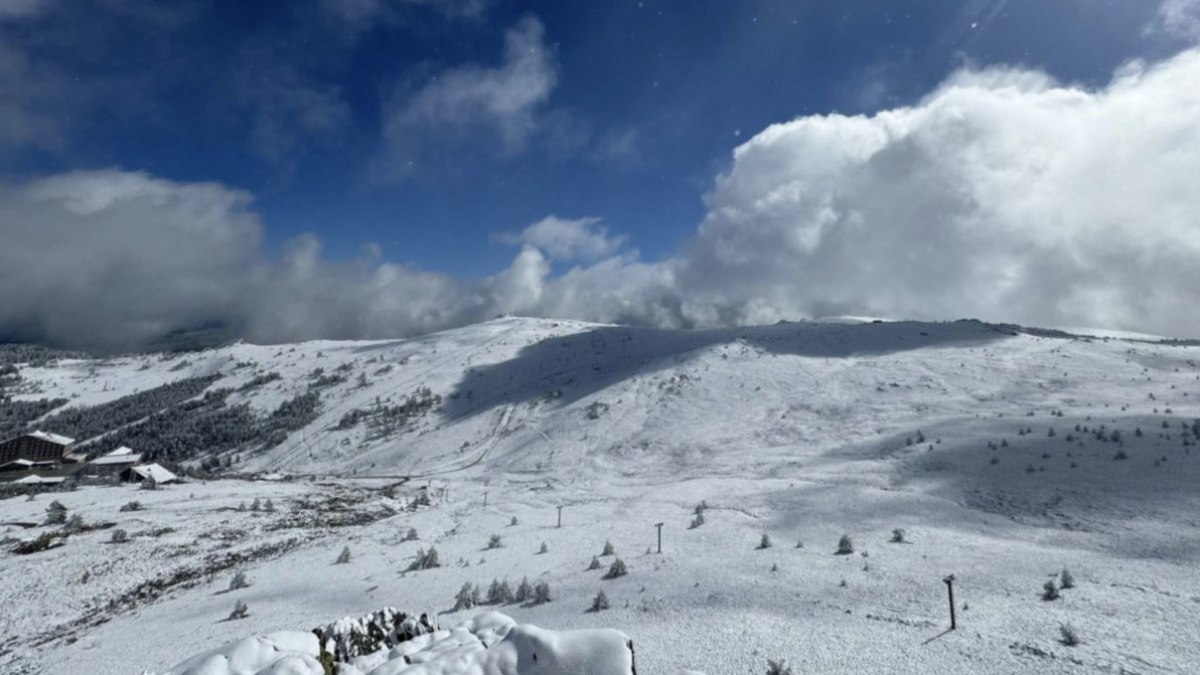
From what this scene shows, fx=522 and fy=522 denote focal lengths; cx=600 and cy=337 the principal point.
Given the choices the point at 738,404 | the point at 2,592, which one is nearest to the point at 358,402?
the point at 738,404

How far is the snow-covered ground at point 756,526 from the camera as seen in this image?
25.8ft

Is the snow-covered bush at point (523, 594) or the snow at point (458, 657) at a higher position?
the snow at point (458, 657)

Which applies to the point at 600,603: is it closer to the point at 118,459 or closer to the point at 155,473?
the point at 155,473

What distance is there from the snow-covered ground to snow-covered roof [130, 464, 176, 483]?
25.4ft

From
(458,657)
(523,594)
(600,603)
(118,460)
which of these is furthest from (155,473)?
(458,657)

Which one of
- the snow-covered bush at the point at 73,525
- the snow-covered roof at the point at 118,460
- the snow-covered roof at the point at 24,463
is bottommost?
the snow-covered roof at the point at 24,463

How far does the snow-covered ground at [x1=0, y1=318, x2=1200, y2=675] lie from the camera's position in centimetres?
788

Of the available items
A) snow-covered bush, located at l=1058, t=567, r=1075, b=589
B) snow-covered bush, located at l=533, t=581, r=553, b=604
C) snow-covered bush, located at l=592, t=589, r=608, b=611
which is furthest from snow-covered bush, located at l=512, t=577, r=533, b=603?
snow-covered bush, located at l=1058, t=567, r=1075, b=589

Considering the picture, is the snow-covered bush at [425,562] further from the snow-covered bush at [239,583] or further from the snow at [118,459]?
the snow at [118,459]

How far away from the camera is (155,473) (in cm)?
4003

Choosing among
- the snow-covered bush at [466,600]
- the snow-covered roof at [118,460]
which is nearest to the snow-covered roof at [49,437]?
the snow-covered roof at [118,460]

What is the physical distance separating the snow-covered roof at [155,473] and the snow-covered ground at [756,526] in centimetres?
773

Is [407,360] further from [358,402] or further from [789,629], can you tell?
[789,629]

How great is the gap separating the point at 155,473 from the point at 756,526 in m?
46.1
